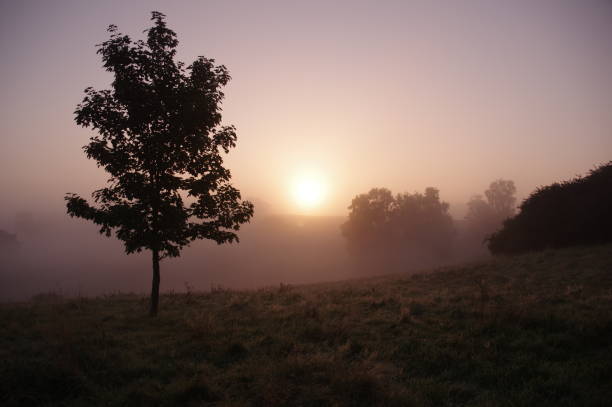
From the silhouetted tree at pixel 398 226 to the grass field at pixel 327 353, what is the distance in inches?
2200

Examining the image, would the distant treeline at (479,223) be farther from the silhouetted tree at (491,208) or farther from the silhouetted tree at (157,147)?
the silhouetted tree at (157,147)

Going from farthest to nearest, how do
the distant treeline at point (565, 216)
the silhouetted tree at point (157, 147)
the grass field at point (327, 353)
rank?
the distant treeline at point (565, 216) < the silhouetted tree at point (157, 147) < the grass field at point (327, 353)

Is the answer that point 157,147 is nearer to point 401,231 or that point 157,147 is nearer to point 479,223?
point 401,231

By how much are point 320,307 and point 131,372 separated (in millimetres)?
7285

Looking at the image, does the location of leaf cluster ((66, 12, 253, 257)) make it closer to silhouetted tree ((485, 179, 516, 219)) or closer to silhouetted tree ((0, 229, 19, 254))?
silhouetted tree ((485, 179, 516, 219))

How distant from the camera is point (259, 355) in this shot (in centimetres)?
802

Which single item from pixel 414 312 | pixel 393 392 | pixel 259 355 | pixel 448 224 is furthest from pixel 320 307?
pixel 448 224

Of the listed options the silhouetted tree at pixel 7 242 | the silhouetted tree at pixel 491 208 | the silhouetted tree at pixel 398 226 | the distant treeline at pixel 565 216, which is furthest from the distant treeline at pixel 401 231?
the silhouetted tree at pixel 7 242

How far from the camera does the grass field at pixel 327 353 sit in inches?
232

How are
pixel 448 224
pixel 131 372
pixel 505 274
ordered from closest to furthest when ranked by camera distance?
1. pixel 131 372
2. pixel 505 274
3. pixel 448 224

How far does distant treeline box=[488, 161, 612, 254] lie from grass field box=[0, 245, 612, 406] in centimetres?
1809

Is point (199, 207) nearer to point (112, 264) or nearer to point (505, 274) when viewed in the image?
point (505, 274)

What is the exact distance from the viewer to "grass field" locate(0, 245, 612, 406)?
232 inches

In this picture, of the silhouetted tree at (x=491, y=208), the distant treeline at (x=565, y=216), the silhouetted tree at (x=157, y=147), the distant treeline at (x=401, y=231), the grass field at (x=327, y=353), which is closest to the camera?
the grass field at (x=327, y=353)
